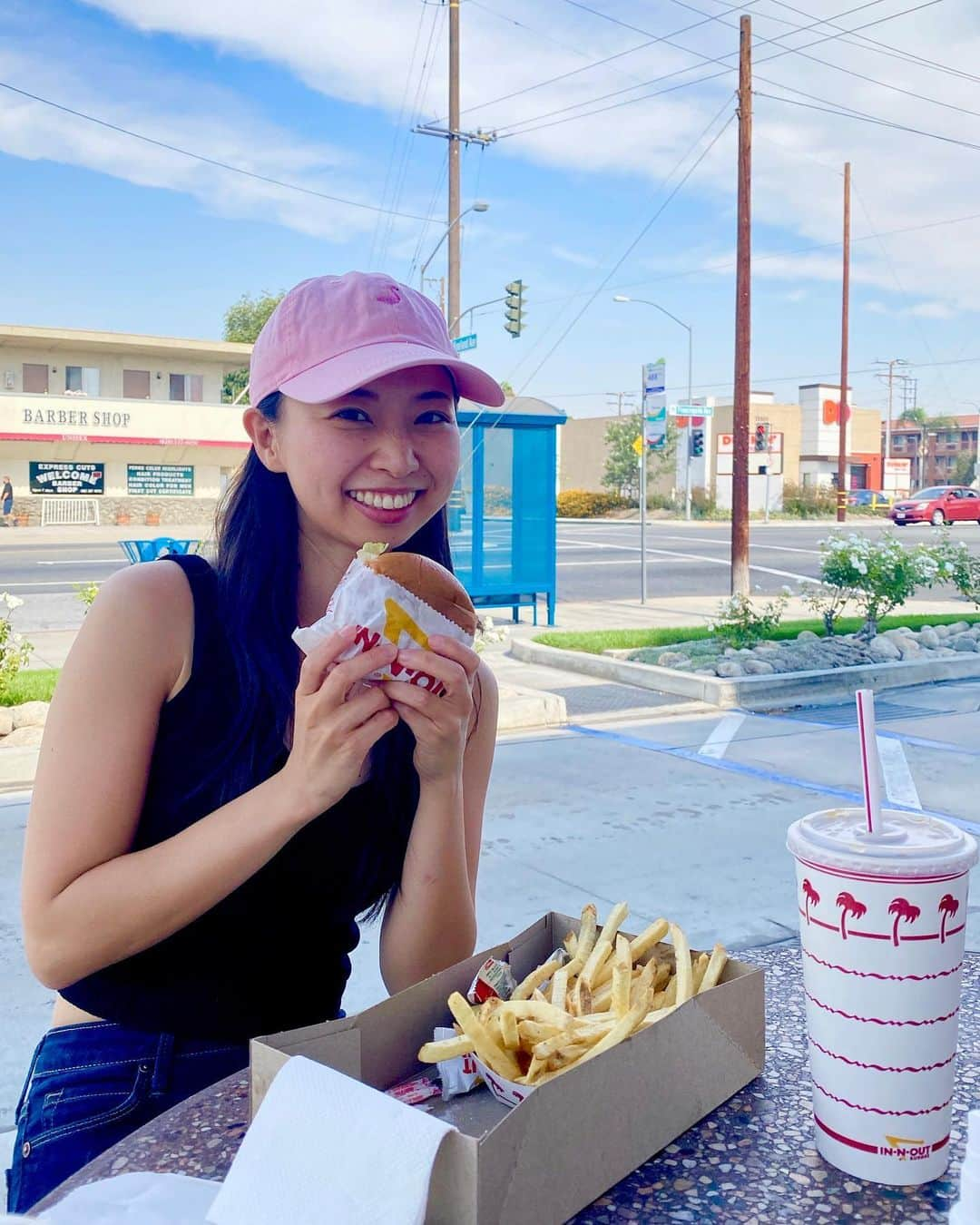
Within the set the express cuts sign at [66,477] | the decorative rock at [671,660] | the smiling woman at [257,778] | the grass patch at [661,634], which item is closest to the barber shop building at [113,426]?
the express cuts sign at [66,477]

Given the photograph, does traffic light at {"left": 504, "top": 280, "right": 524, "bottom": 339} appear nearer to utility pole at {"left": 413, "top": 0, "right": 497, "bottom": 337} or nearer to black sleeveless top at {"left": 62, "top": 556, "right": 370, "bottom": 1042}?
utility pole at {"left": 413, "top": 0, "right": 497, "bottom": 337}

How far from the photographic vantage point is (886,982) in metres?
1.10

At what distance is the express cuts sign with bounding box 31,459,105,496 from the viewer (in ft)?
120

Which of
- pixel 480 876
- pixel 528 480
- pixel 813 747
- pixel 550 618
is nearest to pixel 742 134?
pixel 528 480

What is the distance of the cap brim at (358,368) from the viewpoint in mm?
1645

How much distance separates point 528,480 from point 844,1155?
13.3 meters

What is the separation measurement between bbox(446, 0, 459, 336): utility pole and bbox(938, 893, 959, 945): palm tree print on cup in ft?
74.7

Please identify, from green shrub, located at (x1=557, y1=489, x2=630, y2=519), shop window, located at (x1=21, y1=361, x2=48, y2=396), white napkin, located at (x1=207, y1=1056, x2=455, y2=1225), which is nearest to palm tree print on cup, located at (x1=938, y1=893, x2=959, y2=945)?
white napkin, located at (x1=207, y1=1056, x2=455, y2=1225)

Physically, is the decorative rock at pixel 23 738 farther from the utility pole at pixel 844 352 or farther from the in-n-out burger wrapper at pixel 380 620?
the utility pole at pixel 844 352

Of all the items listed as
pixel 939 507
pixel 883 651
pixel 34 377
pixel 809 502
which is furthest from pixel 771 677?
pixel 809 502

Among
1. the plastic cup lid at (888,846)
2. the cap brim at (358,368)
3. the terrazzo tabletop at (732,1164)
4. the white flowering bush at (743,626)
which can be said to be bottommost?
the white flowering bush at (743,626)

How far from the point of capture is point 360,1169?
39.0 inches

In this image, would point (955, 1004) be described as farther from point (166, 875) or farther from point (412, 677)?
point (166, 875)

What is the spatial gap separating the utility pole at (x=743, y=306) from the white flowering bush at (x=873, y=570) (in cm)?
477
